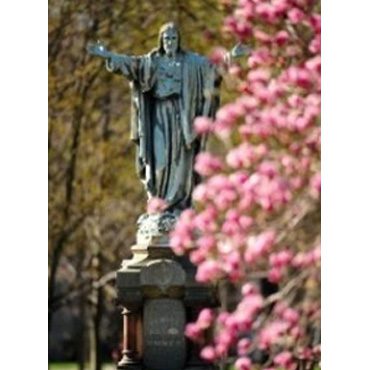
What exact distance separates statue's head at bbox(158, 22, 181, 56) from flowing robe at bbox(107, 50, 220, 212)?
6cm

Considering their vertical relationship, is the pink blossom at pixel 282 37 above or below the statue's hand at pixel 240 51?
below

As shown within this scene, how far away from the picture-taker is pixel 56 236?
24.9 meters

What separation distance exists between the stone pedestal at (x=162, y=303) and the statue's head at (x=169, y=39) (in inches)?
62.9

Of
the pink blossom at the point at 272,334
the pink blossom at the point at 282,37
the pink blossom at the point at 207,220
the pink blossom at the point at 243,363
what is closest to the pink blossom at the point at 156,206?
the pink blossom at the point at 243,363

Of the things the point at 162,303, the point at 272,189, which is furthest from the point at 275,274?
the point at 162,303

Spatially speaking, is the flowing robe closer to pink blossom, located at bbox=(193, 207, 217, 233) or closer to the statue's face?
the statue's face

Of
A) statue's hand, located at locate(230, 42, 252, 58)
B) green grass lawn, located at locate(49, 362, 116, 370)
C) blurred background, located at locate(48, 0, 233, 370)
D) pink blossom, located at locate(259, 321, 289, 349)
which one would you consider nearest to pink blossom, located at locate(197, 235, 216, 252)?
pink blossom, located at locate(259, 321, 289, 349)

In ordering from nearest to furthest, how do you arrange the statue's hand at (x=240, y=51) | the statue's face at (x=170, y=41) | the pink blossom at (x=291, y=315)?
the pink blossom at (x=291, y=315)
the statue's hand at (x=240, y=51)
the statue's face at (x=170, y=41)

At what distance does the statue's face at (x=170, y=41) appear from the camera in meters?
14.3

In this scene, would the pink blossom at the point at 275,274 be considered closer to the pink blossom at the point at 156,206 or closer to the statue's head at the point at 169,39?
the pink blossom at the point at 156,206

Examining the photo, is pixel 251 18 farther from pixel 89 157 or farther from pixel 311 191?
Result: pixel 89 157

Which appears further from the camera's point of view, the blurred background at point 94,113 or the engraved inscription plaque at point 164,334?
the blurred background at point 94,113

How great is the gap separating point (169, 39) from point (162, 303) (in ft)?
6.86

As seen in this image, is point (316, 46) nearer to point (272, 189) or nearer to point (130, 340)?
point (272, 189)
